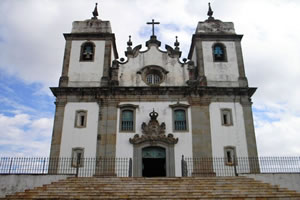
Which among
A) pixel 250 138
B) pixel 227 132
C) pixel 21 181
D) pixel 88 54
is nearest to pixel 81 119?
pixel 88 54

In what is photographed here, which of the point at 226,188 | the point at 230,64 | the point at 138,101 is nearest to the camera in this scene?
the point at 226,188

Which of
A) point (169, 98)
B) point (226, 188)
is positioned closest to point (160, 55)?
point (169, 98)

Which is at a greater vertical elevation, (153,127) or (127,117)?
(127,117)

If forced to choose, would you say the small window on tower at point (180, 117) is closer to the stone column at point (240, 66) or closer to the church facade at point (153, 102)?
the church facade at point (153, 102)

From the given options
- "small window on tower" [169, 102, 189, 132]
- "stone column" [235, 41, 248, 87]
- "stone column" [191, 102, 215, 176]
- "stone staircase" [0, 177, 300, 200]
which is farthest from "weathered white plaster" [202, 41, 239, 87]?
"stone staircase" [0, 177, 300, 200]

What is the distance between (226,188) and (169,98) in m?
7.73

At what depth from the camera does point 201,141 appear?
16875 millimetres

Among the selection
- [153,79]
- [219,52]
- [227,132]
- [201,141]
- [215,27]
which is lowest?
[201,141]

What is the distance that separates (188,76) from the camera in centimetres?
1905

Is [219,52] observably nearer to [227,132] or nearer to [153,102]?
[227,132]

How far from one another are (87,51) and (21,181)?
9871 mm

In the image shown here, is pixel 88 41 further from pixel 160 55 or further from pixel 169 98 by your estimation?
pixel 169 98

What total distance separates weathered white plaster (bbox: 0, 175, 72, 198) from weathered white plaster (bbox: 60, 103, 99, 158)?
3264 mm

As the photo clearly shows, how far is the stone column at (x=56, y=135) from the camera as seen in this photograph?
16.3m
